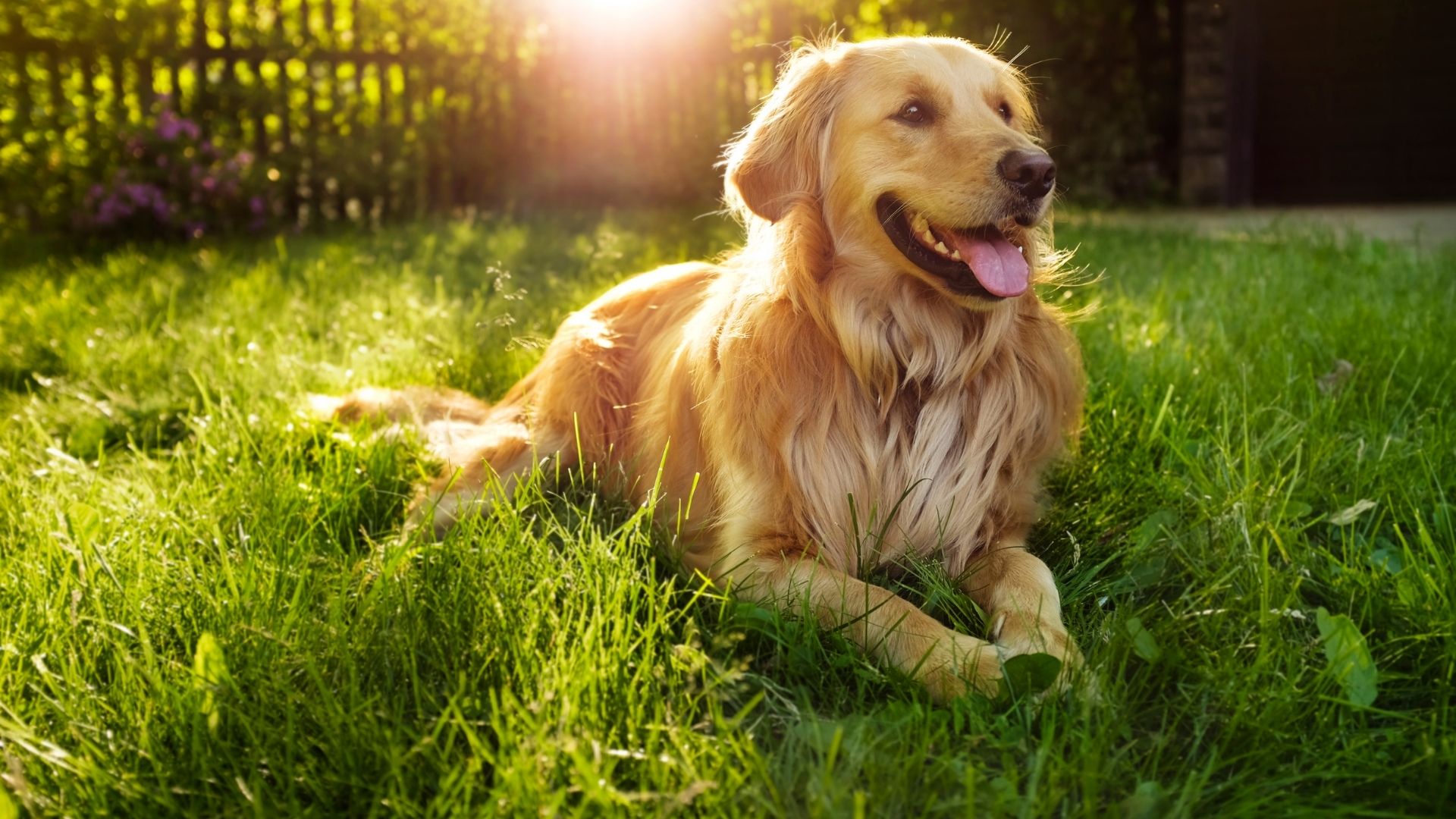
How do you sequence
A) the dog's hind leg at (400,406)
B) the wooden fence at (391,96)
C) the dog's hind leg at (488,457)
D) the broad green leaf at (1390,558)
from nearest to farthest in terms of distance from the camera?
the broad green leaf at (1390,558) → the dog's hind leg at (488,457) → the dog's hind leg at (400,406) → the wooden fence at (391,96)

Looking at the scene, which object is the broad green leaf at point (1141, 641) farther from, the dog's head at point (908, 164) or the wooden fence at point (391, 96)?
the wooden fence at point (391, 96)

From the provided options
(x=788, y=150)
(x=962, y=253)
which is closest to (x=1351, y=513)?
(x=962, y=253)

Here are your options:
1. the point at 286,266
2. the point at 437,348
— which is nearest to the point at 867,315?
the point at 437,348

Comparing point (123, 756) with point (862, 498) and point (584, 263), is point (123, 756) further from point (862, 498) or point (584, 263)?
point (584, 263)

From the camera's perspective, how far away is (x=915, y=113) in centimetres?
231

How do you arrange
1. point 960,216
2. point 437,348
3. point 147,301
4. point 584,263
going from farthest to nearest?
point 584,263 → point 147,301 → point 437,348 → point 960,216

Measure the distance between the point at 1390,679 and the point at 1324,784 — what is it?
1.10 ft

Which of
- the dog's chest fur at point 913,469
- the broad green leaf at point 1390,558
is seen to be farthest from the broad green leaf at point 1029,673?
the broad green leaf at point 1390,558

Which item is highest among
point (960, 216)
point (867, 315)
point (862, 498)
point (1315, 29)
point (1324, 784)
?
point (1315, 29)

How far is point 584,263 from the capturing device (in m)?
5.59

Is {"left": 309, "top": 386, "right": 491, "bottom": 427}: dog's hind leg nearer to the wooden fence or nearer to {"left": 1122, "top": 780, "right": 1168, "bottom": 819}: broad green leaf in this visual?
{"left": 1122, "top": 780, "right": 1168, "bottom": 819}: broad green leaf

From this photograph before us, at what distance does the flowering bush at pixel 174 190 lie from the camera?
23.0 ft

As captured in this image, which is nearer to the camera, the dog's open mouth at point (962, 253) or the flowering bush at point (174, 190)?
the dog's open mouth at point (962, 253)

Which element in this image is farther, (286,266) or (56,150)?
(56,150)
